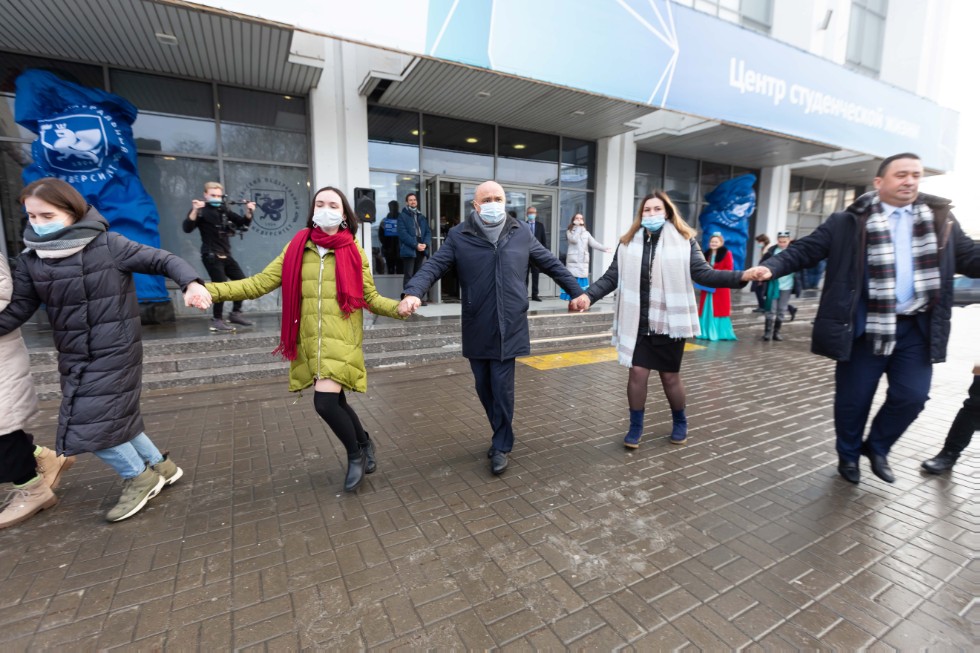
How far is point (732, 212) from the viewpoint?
44.4 ft

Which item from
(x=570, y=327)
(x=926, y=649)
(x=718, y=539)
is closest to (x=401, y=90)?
(x=570, y=327)

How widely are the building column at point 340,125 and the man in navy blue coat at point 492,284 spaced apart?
248 inches

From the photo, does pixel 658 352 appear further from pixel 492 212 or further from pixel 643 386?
pixel 492 212

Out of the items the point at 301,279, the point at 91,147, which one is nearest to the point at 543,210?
the point at 91,147

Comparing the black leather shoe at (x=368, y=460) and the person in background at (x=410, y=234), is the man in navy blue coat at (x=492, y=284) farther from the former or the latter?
the person in background at (x=410, y=234)

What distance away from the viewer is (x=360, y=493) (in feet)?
10.4

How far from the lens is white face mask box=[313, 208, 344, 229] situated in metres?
2.93

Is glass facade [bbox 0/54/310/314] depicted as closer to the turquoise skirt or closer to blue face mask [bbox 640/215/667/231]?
blue face mask [bbox 640/215/667/231]

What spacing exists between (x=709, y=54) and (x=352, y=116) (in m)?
6.30

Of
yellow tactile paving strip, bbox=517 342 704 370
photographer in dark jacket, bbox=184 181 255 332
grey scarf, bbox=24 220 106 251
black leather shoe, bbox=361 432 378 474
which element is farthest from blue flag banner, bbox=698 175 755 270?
grey scarf, bbox=24 220 106 251

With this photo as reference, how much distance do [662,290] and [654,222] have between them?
53cm

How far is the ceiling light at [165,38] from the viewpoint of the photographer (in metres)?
6.31

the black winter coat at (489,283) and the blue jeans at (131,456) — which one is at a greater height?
the black winter coat at (489,283)

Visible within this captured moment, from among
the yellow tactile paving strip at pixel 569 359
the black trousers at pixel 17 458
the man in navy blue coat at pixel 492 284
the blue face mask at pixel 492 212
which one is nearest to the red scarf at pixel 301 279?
the man in navy blue coat at pixel 492 284
